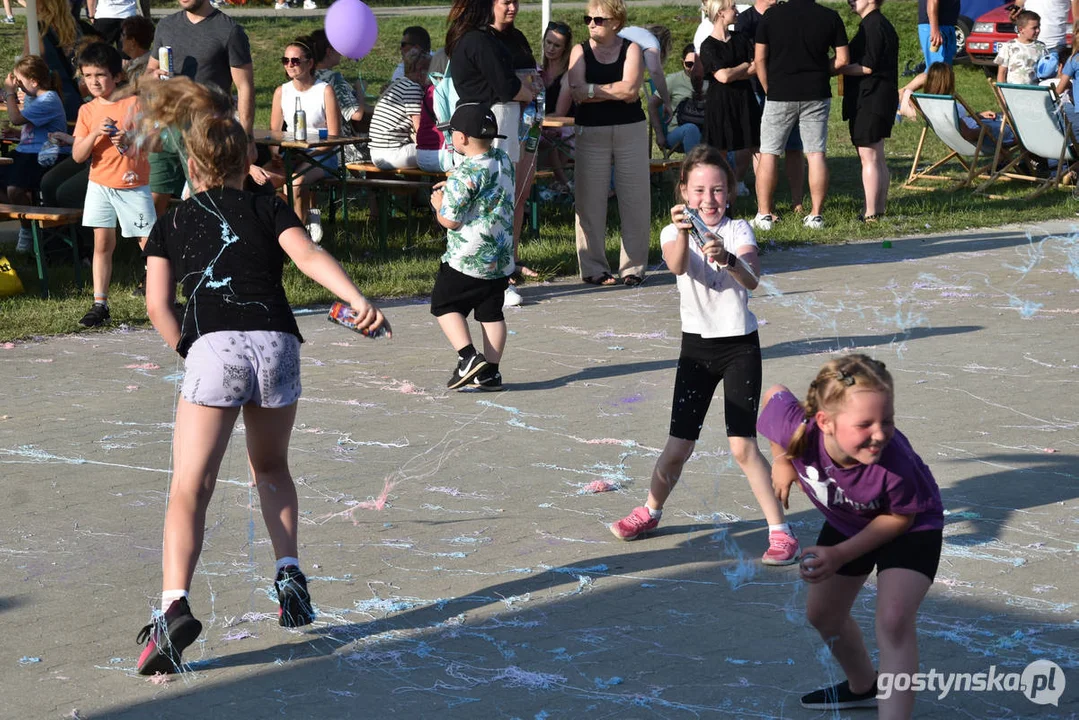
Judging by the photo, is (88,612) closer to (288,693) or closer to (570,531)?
(288,693)

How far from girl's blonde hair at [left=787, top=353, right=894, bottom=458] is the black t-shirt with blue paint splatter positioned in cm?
A: 153

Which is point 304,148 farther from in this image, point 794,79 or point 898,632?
point 898,632

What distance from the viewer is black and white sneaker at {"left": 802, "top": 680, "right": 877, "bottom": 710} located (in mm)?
3676

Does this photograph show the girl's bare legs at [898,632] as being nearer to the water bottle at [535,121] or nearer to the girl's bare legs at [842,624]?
the girl's bare legs at [842,624]

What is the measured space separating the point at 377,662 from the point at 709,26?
33.2 ft

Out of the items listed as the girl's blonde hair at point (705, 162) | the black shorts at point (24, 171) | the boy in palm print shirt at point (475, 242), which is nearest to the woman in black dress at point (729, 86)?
the boy in palm print shirt at point (475, 242)

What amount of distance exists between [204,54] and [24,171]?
253 cm

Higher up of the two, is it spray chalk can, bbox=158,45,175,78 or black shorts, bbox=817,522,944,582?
spray chalk can, bbox=158,45,175,78

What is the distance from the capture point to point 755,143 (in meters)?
12.1

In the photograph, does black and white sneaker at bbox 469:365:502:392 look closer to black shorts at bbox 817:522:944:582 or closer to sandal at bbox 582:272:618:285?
sandal at bbox 582:272:618:285

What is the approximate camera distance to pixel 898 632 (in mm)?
3285

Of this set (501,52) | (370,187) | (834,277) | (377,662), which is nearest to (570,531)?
(377,662)

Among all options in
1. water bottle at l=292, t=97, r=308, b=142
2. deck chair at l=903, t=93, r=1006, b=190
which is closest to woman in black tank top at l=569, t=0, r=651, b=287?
water bottle at l=292, t=97, r=308, b=142

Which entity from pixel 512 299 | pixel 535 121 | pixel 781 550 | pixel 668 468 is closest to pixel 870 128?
pixel 535 121
